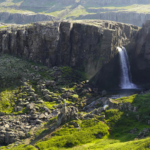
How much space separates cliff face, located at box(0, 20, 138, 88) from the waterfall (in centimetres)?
448

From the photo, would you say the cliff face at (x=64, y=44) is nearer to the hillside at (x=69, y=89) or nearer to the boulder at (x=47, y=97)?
the hillside at (x=69, y=89)

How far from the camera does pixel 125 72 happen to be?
97688 mm

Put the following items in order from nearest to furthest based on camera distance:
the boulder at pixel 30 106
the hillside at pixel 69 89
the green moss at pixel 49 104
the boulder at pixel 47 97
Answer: the hillside at pixel 69 89
the boulder at pixel 30 106
the green moss at pixel 49 104
the boulder at pixel 47 97

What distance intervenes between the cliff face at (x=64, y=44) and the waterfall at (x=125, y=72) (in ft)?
14.7

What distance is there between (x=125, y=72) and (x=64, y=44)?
106 ft

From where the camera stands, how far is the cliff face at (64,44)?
296 ft

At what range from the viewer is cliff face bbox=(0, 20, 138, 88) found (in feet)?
296

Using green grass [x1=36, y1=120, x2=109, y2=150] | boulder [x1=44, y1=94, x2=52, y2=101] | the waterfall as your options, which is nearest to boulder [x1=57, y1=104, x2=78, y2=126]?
green grass [x1=36, y1=120, x2=109, y2=150]

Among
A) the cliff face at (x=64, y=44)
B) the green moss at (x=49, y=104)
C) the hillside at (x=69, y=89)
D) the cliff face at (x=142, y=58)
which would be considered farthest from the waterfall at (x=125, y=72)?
the green moss at (x=49, y=104)

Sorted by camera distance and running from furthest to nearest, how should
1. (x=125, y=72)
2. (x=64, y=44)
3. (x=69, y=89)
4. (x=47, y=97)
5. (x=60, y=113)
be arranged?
(x=125, y=72), (x=64, y=44), (x=69, y=89), (x=47, y=97), (x=60, y=113)

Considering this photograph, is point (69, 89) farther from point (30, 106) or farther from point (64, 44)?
point (64, 44)

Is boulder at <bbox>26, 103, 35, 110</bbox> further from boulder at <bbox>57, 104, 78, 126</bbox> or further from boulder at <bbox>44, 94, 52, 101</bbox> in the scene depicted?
boulder at <bbox>57, 104, 78, 126</bbox>

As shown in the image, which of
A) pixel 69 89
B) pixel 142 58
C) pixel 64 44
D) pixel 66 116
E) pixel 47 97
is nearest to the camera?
pixel 66 116

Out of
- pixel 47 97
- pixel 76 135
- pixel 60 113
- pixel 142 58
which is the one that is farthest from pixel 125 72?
pixel 76 135
